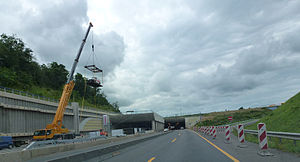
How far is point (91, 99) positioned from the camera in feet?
425

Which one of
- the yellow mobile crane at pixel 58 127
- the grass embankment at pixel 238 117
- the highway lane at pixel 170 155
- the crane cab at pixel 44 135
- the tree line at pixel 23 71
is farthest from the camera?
the grass embankment at pixel 238 117

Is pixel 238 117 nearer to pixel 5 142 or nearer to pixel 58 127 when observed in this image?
pixel 58 127

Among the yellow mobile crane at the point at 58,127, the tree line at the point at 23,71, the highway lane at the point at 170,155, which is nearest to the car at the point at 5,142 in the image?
the yellow mobile crane at the point at 58,127

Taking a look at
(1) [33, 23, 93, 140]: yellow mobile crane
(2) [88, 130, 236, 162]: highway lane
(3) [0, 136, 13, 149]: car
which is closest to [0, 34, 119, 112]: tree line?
(1) [33, 23, 93, 140]: yellow mobile crane

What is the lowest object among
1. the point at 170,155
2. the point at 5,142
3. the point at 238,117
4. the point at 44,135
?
A: the point at 238,117

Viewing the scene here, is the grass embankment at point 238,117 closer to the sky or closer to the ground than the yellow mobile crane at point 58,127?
closer to the ground

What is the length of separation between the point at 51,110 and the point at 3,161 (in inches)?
1659

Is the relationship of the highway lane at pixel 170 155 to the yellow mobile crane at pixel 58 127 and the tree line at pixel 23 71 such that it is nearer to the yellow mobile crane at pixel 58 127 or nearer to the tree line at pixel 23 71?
the yellow mobile crane at pixel 58 127

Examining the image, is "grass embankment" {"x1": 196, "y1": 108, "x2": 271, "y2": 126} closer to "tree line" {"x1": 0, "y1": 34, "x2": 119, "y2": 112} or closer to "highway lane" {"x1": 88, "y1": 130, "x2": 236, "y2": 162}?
"tree line" {"x1": 0, "y1": 34, "x2": 119, "y2": 112}

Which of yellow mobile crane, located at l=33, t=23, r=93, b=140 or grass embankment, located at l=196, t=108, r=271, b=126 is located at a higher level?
yellow mobile crane, located at l=33, t=23, r=93, b=140

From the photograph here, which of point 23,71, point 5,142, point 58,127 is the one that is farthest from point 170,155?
point 23,71

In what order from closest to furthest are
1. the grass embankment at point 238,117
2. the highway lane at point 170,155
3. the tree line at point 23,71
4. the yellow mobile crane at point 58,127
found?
1. the highway lane at point 170,155
2. the yellow mobile crane at point 58,127
3. the tree line at point 23,71
4. the grass embankment at point 238,117

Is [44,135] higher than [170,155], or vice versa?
[170,155]

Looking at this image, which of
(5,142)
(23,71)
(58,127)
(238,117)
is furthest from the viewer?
A: (238,117)
